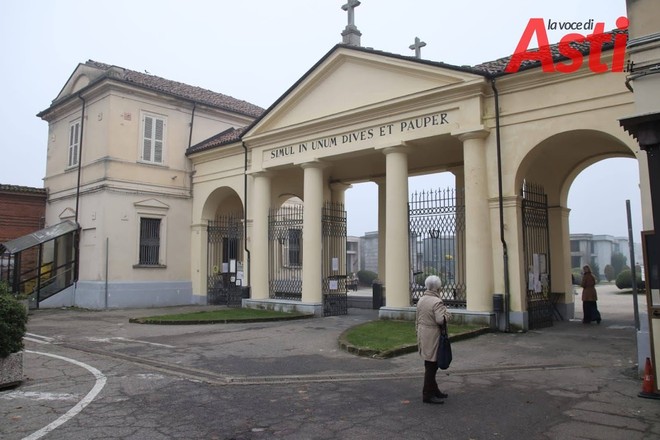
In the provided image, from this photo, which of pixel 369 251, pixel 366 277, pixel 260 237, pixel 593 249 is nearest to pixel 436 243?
pixel 260 237

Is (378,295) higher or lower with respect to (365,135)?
lower

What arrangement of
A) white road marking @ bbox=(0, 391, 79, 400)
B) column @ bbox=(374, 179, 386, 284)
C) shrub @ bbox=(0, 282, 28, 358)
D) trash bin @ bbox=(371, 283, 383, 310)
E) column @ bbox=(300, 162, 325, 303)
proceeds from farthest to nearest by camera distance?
column @ bbox=(374, 179, 386, 284) → trash bin @ bbox=(371, 283, 383, 310) → column @ bbox=(300, 162, 325, 303) → shrub @ bbox=(0, 282, 28, 358) → white road marking @ bbox=(0, 391, 79, 400)

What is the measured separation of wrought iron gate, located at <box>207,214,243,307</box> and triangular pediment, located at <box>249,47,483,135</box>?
17.2 ft

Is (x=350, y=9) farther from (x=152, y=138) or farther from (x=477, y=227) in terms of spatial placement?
(x=152, y=138)

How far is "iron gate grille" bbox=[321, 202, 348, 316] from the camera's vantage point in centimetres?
1659

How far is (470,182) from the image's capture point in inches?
493

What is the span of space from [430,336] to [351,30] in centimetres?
1312

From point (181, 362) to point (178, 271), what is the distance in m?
12.6

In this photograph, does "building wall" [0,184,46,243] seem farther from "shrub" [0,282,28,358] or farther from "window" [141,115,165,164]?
"shrub" [0,282,28,358]

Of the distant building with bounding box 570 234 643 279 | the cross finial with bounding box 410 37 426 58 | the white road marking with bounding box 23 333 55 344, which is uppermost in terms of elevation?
the cross finial with bounding box 410 37 426 58

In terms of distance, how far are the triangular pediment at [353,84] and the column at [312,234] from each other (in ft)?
5.68

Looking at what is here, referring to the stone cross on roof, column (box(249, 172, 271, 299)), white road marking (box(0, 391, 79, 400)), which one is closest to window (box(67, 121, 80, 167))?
column (box(249, 172, 271, 299))

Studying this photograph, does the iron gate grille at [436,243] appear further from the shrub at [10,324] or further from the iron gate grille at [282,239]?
the shrub at [10,324]

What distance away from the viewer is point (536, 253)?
1330 cm
